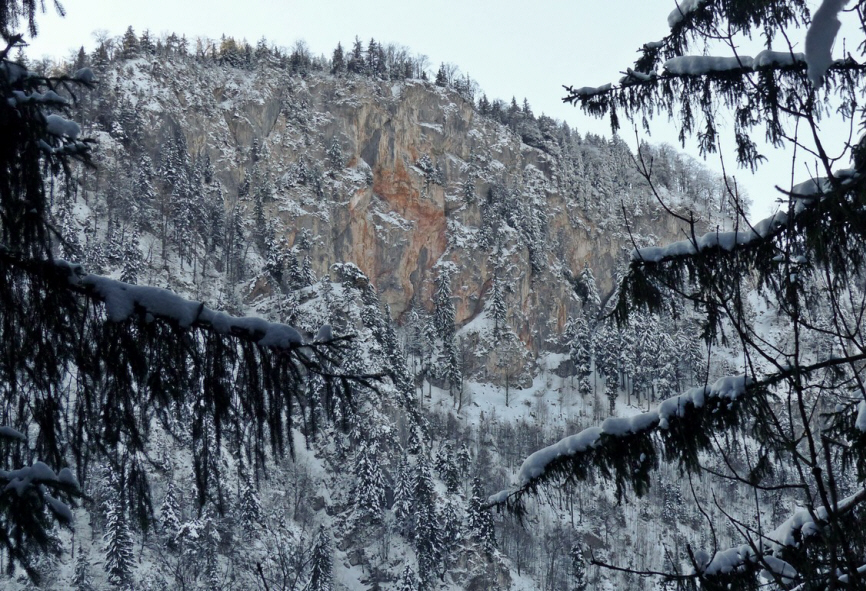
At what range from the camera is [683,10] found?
Result: 15.9ft

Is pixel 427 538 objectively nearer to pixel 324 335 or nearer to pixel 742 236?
pixel 742 236

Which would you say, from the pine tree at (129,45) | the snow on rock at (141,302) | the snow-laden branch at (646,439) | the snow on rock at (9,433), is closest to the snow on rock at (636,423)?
the snow-laden branch at (646,439)

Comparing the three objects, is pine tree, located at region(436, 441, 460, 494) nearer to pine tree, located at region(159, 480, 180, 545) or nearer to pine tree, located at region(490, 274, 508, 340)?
pine tree, located at region(159, 480, 180, 545)

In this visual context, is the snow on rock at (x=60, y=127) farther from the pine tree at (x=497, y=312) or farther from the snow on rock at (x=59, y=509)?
the pine tree at (x=497, y=312)

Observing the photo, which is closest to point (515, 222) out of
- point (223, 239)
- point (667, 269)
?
point (223, 239)

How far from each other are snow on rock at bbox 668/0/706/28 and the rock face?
7060cm

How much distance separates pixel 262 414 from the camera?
7.80 feet

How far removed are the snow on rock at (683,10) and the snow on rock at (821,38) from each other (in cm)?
280

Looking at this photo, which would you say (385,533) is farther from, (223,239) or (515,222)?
(515,222)

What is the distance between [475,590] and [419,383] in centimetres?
2989

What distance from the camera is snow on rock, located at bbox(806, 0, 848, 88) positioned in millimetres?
1978

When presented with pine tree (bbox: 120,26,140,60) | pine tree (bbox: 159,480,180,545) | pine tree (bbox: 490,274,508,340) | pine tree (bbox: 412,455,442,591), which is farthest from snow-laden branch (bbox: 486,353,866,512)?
pine tree (bbox: 120,26,140,60)

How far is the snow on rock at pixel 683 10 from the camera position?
4723mm

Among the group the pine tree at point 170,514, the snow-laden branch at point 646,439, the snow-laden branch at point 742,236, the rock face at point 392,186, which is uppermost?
the rock face at point 392,186
